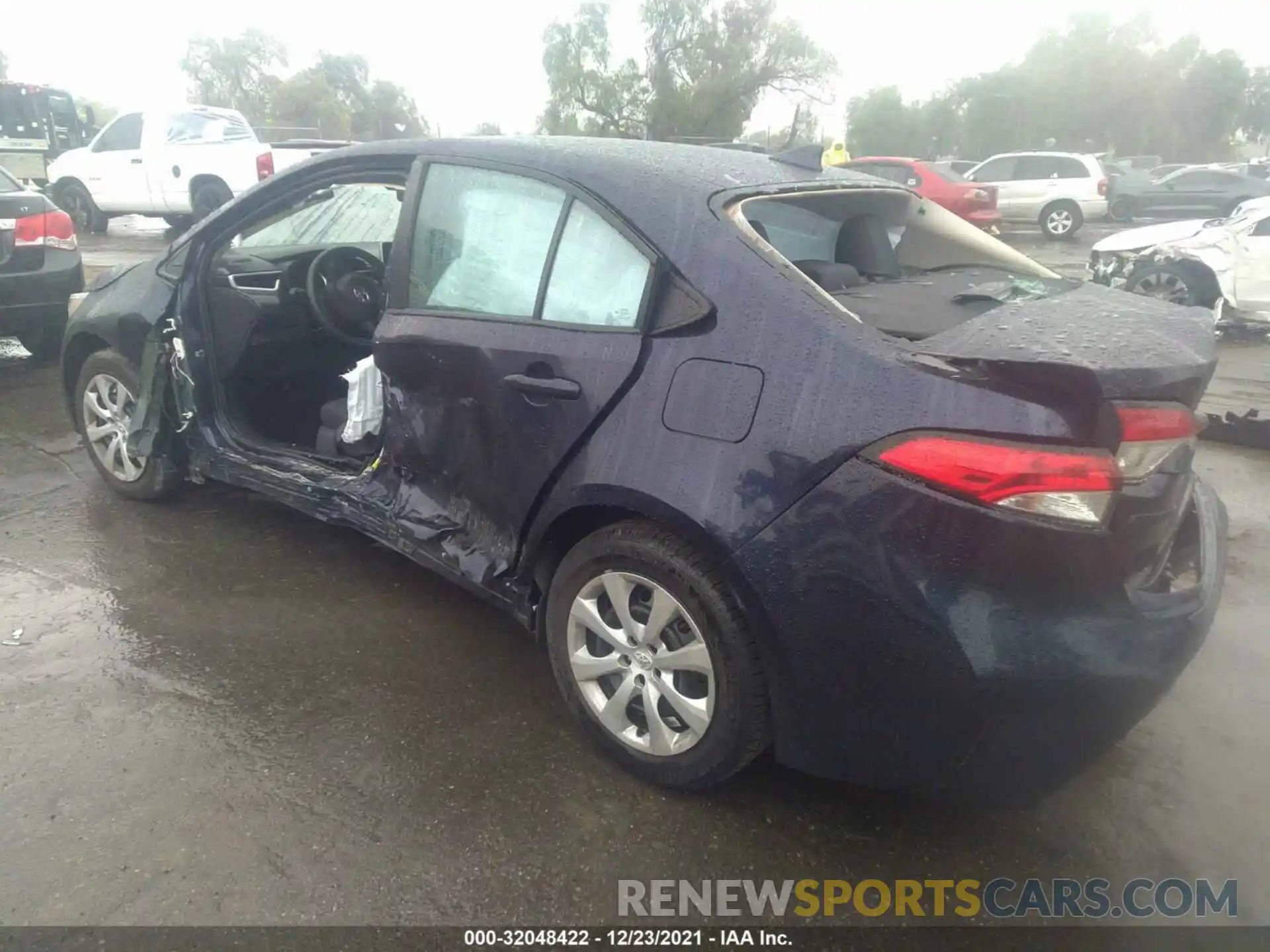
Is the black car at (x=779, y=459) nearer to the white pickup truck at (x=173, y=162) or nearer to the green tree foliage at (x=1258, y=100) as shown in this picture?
the white pickup truck at (x=173, y=162)

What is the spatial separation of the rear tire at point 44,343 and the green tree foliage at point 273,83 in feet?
172

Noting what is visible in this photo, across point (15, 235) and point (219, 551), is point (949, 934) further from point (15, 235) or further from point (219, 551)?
point (15, 235)

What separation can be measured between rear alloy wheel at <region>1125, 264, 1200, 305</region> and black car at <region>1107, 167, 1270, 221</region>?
1073 cm

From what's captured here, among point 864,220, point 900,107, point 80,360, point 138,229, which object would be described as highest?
point 900,107

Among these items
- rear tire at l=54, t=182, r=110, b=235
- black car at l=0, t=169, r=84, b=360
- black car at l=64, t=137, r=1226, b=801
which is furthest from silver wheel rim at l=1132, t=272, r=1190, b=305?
rear tire at l=54, t=182, r=110, b=235

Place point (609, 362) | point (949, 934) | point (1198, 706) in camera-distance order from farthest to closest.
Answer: point (1198, 706) < point (609, 362) < point (949, 934)

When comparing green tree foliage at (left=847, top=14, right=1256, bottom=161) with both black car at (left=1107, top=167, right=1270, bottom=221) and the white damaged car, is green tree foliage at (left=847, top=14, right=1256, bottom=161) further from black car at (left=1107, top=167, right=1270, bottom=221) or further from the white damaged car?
the white damaged car

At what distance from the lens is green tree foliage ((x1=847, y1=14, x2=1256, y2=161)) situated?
1742 inches

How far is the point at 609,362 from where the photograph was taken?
2.28m

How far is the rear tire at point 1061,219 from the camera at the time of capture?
58.0ft

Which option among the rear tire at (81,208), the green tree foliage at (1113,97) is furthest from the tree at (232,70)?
the rear tire at (81,208)

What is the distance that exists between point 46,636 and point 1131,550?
131 inches

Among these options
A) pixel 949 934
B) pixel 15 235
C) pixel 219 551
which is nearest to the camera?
pixel 949 934

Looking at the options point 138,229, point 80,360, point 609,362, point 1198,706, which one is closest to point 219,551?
point 80,360
